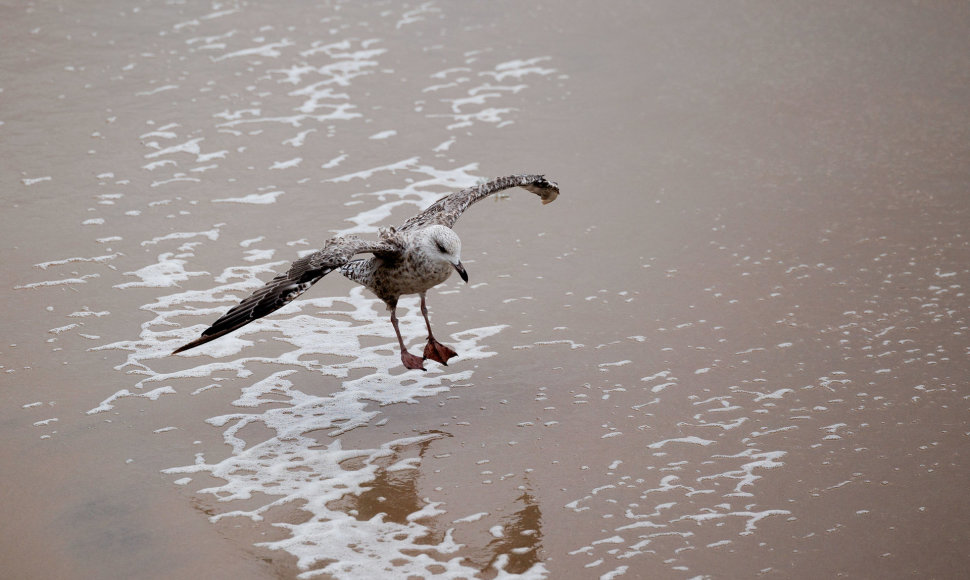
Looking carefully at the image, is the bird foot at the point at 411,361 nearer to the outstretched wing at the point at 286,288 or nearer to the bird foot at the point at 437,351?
the bird foot at the point at 437,351

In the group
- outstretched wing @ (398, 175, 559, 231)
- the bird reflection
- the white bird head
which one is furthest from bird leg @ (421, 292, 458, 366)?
the bird reflection

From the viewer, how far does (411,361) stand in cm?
711

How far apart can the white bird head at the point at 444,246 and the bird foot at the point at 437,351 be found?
1.82ft

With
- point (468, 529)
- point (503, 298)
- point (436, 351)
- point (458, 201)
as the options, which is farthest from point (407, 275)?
point (468, 529)

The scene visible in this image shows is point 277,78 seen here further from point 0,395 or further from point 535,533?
point 535,533

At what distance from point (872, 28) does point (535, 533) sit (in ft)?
32.7

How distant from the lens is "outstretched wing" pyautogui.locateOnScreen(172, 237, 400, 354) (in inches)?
241

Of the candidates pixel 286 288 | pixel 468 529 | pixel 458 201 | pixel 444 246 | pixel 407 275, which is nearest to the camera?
pixel 468 529

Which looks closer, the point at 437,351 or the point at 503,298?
the point at 437,351

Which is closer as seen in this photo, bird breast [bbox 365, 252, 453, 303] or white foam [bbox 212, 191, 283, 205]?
bird breast [bbox 365, 252, 453, 303]

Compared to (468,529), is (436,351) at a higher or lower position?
higher

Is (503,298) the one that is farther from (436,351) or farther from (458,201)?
(436,351)

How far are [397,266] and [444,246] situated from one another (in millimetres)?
426

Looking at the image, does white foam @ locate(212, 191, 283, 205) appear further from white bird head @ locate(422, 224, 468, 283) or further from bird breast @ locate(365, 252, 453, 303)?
white bird head @ locate(422, 224, 468, 283)
